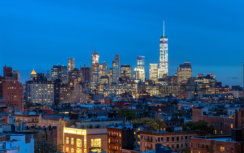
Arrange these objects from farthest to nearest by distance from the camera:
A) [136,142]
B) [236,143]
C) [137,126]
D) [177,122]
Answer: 1. [177,122]
2. [137,126]
3. [136,142]
4. [236,143]

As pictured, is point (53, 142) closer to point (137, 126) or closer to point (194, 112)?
point (137, 126)

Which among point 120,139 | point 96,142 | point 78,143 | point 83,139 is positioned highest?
point 120,139

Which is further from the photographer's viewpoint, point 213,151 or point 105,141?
point 105,141

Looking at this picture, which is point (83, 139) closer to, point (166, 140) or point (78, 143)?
point (78, 143)

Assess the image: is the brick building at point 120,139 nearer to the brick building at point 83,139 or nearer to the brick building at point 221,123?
the brick building at point 83,139

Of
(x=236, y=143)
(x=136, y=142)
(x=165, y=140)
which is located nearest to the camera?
(x=236, y=143)

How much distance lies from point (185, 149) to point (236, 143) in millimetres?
12917

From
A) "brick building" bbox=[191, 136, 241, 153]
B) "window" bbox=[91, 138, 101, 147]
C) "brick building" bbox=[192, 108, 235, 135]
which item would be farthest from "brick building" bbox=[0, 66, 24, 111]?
"brick building" bbox=[191, 136, 241, 153]

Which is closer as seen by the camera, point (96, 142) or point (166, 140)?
point (166, 140)

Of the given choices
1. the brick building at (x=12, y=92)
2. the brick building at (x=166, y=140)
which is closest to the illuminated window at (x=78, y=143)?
the brick building at (x=166, y=140)

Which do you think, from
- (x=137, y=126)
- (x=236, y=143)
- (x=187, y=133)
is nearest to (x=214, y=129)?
(x=137, y=126)

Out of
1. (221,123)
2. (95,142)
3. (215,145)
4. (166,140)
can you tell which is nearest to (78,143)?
(95,142)

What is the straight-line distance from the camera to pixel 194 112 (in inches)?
4469

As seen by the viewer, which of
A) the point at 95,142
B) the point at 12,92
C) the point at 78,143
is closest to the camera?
the point at 95,142
